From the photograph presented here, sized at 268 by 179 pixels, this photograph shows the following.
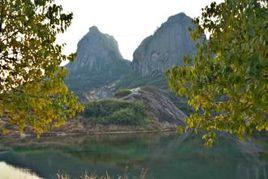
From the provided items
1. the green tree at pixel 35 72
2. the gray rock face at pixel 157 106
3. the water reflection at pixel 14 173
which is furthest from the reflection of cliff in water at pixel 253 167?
the gray rock face at pixel 157 106

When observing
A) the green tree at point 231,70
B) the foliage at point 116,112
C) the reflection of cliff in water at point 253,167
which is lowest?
the reflection of cliff in water at point 253,167

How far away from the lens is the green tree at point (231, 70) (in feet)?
31.8

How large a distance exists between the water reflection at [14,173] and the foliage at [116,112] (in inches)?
3264

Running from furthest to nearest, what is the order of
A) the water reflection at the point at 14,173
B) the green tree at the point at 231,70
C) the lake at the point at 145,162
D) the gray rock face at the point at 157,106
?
1. the gray rock face at the point at 157,106
2. the lake at the point at 145,162
3. the water reflection at the point at 14,173
4. the green tree at the point at 231,70

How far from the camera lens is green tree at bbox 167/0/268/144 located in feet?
31.8

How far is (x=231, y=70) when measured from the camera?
36.0 ft

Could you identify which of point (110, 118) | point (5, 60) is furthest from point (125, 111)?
point (5, 60)

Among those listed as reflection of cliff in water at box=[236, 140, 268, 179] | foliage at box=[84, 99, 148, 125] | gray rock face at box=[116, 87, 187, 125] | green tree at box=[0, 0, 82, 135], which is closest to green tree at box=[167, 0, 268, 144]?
green tree at box=[0, 0, 82, 135]

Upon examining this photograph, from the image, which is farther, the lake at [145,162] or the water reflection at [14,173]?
the lake at [145,162]

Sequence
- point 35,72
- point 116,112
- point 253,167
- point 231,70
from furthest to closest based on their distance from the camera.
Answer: point 116,112 < point 253,167 < point 35,72 < point 231,70

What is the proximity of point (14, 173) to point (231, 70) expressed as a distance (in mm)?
36865

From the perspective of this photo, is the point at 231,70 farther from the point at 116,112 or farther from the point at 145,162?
the point at 116,112

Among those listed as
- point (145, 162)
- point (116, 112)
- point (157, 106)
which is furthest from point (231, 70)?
point (157, 106)

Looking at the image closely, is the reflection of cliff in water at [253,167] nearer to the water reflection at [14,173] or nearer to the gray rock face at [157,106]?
the water reflection at [14,173]
